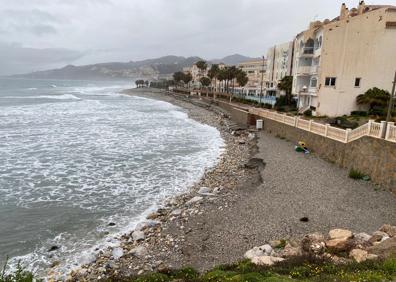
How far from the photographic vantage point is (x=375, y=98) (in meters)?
30.7

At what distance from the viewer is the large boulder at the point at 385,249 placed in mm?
7708

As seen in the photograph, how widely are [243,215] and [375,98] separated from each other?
25.1 metres

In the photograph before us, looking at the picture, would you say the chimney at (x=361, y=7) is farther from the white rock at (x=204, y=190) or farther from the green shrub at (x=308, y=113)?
the white rock at (x=204, y=190)

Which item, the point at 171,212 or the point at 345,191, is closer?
the point at 171,212

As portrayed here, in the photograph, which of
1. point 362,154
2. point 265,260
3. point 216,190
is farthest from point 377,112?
point 265,260

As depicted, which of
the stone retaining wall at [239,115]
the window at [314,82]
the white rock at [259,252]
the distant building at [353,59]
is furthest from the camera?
the stone retaining wall at [239,115]

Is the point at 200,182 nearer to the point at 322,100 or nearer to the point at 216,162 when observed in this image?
the point at 216,162

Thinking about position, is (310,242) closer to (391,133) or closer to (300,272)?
(300,272)

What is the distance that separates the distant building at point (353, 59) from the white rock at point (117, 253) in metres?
29.6

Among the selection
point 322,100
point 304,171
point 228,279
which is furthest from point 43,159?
point 322,100

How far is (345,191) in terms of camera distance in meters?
15.3

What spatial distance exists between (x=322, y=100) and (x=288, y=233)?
26.6 meters

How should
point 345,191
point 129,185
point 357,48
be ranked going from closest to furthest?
point 345,191
point 129,185
point 357,48

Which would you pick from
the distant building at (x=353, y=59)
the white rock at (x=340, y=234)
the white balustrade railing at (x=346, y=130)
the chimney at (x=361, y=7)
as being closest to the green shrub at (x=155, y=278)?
the white rock at (x=340, y=234)
